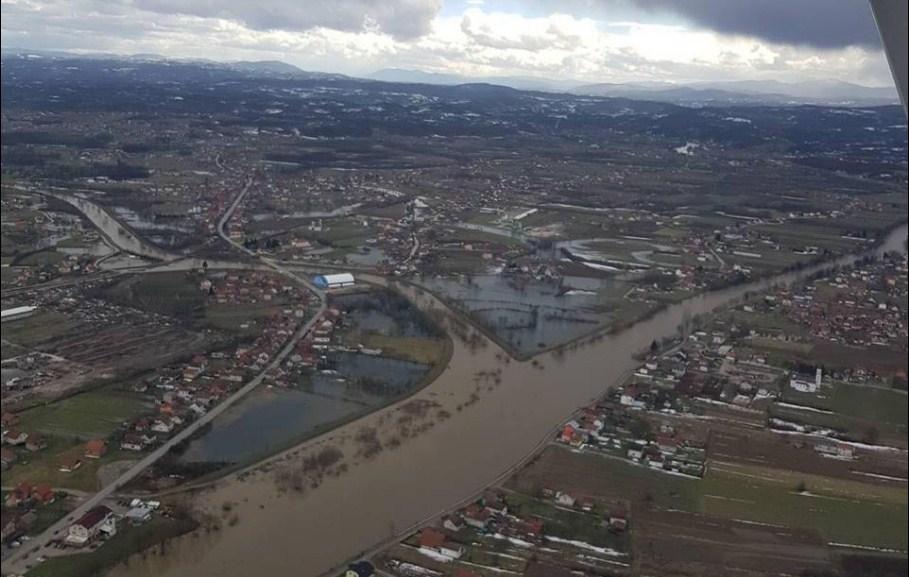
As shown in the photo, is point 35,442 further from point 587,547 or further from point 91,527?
point 587,547

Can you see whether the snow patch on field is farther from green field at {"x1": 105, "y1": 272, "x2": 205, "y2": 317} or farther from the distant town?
green field at {"x1": 105, "y1": 272, "x2": 205, "y2": 317}

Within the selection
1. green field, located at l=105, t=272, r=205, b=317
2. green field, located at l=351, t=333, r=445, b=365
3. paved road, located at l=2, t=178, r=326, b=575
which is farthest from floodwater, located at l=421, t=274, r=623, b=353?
green field, located at l=105, t=272, r=205, b=317

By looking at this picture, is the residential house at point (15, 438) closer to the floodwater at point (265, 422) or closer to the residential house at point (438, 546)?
the floodwater at point (265, 422)

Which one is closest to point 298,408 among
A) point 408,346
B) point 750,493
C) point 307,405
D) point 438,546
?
point 307,405

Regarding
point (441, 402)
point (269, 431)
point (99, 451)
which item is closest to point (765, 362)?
point (441, 402)

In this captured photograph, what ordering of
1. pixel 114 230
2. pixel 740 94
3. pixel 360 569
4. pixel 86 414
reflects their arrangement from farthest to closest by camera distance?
pixel 740 94, pixel 114 230, pixel 86 414, pixel 360 569
